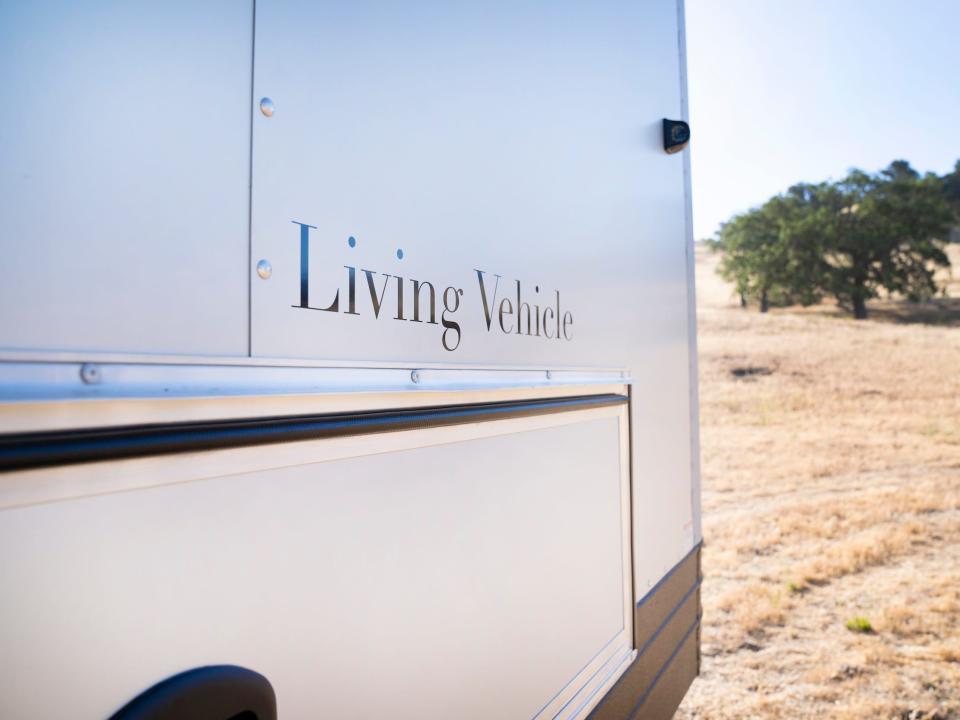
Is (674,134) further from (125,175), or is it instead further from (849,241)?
(849,241)

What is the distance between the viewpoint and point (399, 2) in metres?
1.20

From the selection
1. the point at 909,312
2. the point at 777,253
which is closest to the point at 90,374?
the point at 777,253

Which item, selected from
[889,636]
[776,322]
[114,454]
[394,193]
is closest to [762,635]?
[889,636]

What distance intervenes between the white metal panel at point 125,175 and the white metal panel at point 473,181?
0.05m

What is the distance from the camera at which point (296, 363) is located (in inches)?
38.0

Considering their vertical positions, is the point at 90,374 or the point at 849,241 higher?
the point at 849,241

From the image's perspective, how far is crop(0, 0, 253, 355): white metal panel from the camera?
68cm

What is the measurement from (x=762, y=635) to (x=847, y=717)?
3.56ft

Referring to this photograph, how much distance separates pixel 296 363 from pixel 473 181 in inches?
25.7

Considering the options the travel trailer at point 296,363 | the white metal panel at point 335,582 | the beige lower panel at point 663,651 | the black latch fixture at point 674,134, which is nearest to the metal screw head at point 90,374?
the travel trailer at point 296,363

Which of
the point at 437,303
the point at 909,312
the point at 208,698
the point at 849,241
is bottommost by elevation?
the point at 208,698

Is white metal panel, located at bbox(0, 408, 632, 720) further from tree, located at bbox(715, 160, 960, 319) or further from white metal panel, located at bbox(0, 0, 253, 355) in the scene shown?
tree, located at bbox(715, 160, 960, 319)

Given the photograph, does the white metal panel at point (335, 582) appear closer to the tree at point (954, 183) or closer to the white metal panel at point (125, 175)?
the white metal panel at point (125, 175)

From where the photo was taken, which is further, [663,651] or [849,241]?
[849,241]
